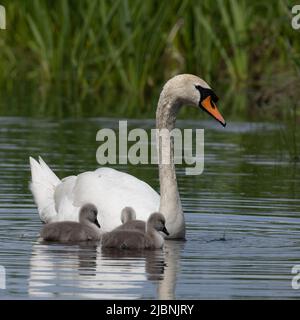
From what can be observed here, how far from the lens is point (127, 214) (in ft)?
36.5

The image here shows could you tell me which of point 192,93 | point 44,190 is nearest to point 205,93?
point 192,93

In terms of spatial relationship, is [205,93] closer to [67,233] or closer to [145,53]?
[67,233]

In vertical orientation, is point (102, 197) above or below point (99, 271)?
above

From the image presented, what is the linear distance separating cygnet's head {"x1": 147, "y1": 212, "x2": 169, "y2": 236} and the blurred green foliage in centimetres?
1052

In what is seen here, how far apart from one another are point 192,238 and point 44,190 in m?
1.93

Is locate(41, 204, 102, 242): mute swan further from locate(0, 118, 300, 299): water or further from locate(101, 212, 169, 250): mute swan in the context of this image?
locate(101, 212, 169, 250): mute swan

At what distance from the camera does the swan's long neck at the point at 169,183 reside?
11.3 meters

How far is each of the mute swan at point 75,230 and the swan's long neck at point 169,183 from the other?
1.97 ft

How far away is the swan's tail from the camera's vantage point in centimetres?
1222

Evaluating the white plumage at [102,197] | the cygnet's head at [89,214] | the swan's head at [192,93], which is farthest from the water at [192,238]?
the swan's head at [192,93]

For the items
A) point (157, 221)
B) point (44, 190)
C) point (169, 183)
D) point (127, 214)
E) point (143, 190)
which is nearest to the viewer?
point (157, 221)

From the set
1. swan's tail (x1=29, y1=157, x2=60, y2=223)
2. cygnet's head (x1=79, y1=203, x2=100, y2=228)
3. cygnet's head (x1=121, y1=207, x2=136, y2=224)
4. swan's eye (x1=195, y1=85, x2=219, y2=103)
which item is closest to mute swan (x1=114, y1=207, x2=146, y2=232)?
cygnet's head (x1=121, y1=207, x2=136, y2=224)

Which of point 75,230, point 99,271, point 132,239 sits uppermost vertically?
point 75,230
